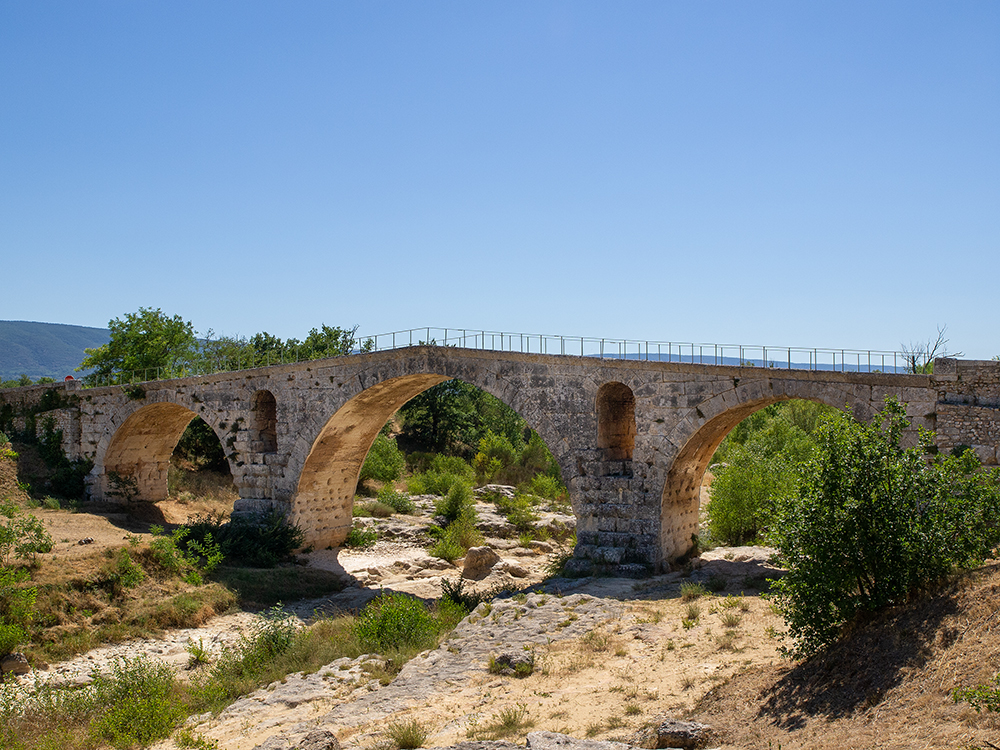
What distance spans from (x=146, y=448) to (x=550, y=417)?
1907 centimetres

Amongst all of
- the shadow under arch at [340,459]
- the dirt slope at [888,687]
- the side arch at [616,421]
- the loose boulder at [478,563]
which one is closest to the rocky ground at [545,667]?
the dirt slope at [888,687]

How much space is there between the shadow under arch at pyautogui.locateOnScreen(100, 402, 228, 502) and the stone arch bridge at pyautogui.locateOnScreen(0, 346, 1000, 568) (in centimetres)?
6

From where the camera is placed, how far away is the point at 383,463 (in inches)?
1328

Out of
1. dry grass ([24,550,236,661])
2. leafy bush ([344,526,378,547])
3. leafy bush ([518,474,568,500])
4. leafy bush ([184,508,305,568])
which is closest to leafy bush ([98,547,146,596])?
dry grass ([24,550,236,661])

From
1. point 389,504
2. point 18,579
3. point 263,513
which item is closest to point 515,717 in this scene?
point 18,579

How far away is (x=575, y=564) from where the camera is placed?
56.8 feet

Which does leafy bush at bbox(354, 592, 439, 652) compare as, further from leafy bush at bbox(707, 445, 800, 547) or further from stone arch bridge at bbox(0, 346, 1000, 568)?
leafy bush at bbox(707, 445, 800, 547)

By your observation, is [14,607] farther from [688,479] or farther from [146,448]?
[688,479]

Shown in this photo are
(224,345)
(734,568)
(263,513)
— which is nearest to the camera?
(734,568)

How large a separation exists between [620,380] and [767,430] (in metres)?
14.0

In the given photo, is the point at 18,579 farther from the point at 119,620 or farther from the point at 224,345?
the point at 224,345

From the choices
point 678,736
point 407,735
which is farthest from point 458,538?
point 678,736

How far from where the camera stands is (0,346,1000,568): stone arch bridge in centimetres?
1444

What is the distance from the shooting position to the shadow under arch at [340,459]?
22.9m
